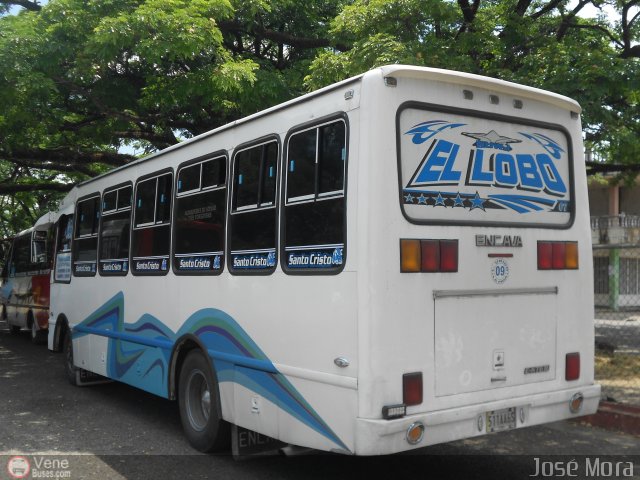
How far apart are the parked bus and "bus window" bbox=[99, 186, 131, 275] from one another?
187 inches

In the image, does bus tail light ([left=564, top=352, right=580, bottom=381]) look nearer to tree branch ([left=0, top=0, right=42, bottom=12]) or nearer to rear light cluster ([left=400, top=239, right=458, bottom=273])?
rear light cluster ([left=400, top=239, right=458, bottom=273])

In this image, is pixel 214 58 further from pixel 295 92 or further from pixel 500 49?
pixel 500 49

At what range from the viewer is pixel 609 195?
103 ft

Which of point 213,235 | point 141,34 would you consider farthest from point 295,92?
point 213,235

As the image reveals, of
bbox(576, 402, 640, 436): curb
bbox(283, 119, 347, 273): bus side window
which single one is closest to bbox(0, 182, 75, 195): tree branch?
bbox(283, 119, 347, 273): bus side window

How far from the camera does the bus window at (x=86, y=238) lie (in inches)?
369

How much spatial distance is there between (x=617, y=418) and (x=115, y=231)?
6149 millimetres

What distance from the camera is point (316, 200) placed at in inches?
202

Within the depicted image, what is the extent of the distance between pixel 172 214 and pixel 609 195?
2827 cm

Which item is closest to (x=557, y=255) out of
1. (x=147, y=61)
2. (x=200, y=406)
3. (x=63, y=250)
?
(x=200, y=406)

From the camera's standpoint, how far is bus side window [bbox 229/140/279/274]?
18.5ft

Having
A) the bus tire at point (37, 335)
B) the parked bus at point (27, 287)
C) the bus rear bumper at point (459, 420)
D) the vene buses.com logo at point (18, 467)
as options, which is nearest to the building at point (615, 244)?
the bus rear bumper at point (459, 420)

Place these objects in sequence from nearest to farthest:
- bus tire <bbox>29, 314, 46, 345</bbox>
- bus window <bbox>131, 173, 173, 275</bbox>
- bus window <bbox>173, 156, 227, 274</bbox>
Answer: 1. bus window <bbox>173, 156, 227, 274</bbox>
2. bus window <bbox>131, 173, 173, 275</bbox>
3. bus tire <bbox>29, 314, 46, 345</bbox>

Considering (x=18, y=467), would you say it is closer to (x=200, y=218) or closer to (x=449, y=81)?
(x=200, y=218)
